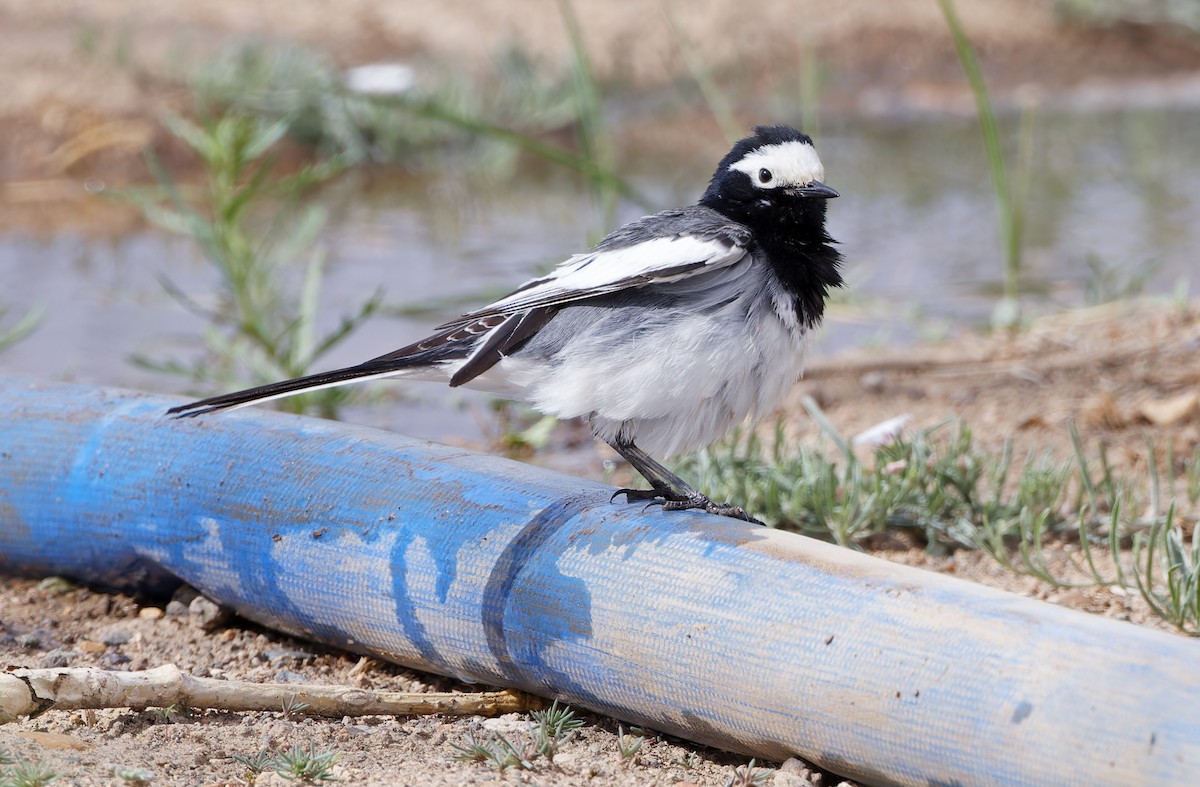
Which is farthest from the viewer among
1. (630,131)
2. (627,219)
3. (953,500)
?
(630,131)

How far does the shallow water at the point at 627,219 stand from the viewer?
6219mm

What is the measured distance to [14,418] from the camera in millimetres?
3621

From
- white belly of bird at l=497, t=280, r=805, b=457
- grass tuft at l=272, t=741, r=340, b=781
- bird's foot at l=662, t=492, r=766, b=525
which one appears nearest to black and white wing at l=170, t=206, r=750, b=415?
white belly of bird at l=497, t=280, r=805, b=457

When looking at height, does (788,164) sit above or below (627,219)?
above

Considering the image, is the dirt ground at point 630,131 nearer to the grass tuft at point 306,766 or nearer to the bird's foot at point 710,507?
the grass tuft at point 306,766

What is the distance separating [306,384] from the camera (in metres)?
3.15

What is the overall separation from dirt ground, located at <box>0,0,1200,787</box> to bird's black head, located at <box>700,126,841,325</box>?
34.6 inches

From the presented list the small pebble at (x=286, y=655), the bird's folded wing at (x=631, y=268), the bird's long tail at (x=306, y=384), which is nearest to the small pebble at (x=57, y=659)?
the small pebble at (x=286, y=655)

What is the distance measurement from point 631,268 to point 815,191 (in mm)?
512

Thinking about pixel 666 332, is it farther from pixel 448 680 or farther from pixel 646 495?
pixel 448 680

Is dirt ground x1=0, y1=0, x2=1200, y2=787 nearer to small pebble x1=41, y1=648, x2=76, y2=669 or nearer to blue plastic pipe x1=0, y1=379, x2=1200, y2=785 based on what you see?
small pebble x1=41, y1=648, x2=76, y2=669

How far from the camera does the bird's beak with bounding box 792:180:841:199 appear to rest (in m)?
3.36

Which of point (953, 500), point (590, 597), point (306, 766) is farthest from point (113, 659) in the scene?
point (953, 500)

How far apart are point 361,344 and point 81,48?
498 cm
